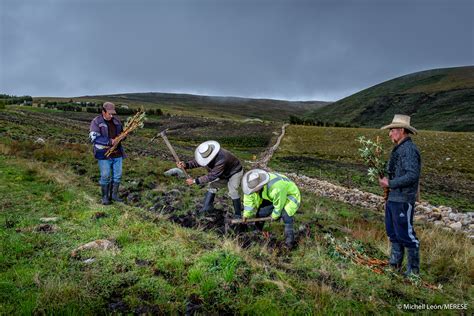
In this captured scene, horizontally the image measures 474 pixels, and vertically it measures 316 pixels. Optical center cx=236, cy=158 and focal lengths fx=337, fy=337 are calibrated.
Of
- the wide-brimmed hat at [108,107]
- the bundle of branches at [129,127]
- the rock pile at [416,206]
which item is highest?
the wide-brimmed hat at [108,107]

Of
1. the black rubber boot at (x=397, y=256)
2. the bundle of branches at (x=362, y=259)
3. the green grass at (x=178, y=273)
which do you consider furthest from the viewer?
the black rubber boot at (x=397, y=256)

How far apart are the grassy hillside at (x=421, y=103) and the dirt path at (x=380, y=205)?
7432 centimetres

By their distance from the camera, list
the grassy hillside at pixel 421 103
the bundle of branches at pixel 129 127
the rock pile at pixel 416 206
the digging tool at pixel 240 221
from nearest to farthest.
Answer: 1. the digging tool at pixel 240 221
2. the bundle of branches at pixel 129 127
3. the rock pile at pixel 416 206
4. the grassy hillside at pixel 421 103

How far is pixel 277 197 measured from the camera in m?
7.16

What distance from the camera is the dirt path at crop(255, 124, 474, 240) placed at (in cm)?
1284

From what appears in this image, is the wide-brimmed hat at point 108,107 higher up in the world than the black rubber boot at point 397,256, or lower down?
higher up

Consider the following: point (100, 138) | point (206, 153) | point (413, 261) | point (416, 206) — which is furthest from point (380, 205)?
point (100, 138)

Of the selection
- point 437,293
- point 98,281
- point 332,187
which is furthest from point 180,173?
point 437,293

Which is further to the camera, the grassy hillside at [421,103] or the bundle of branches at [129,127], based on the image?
the grassy hillside at [421,103]

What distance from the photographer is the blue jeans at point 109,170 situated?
9281mm

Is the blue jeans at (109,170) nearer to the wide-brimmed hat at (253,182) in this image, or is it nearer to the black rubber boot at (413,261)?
the wide-brimmed hat at (253,182)

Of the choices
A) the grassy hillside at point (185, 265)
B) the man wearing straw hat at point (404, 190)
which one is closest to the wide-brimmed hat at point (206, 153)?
the grassy hillside at point (185, 265)

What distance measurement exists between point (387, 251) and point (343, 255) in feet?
4.55

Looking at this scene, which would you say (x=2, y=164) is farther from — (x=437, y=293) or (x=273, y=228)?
(x=437, y=293)
